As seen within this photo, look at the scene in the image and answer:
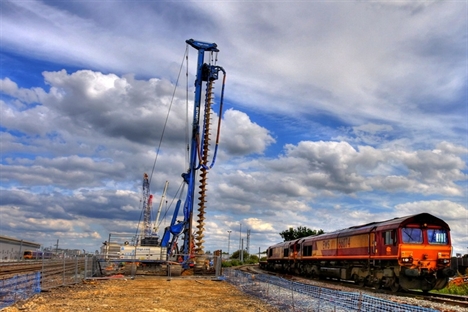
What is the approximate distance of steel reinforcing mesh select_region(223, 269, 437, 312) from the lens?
447 inches

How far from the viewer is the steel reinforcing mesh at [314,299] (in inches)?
447

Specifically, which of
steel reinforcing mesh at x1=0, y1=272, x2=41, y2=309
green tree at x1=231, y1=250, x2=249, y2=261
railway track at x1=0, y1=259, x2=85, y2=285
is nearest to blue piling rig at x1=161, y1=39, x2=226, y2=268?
railway track at x1=0, y1=259, x2=85, y2=285

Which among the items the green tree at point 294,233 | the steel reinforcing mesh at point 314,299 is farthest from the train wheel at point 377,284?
the green tree at point 294,233

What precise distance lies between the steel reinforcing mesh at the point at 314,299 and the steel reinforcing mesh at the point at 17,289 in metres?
8.81

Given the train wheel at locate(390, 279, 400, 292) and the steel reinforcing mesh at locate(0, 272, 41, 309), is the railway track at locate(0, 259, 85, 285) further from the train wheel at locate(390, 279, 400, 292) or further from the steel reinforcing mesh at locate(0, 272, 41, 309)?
the train wheel at locate(390, 279, 400, 292)

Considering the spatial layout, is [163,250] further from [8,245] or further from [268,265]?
[8,245]

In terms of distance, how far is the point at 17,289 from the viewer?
1688cm

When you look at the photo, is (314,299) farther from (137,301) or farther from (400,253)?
(400,253)

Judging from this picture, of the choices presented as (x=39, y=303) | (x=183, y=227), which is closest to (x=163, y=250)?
(x=183, y=227)

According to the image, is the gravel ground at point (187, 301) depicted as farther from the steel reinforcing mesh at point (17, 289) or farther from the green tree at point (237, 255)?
the green tree at point (237, 255)

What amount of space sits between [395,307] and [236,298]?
27.5 ft

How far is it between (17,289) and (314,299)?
1067cm

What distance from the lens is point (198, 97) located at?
120 ft

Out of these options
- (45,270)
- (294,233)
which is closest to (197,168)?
(45,270)
